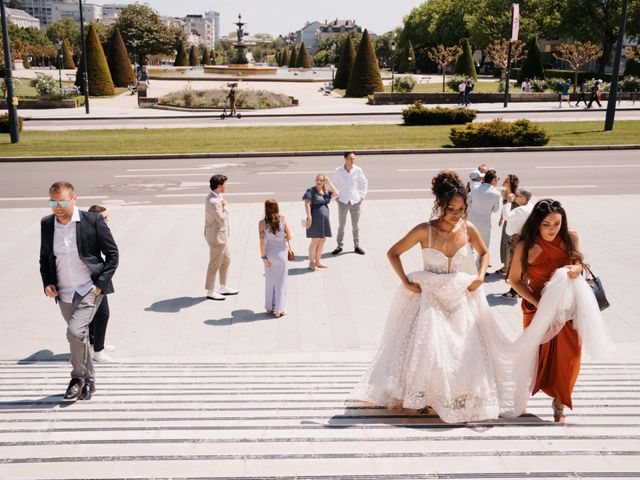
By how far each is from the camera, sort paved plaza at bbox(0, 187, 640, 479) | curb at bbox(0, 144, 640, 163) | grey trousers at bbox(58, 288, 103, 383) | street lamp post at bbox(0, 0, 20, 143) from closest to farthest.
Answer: paved plaza at bbox(0, 187, 640, 479) → grey trousers at bbox(58, 288, 103, 383) → curb at bbox(0, 144, 640, 163) → street lamp post at bbox(0, 0, 20, 143)

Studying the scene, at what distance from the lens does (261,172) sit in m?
20.8

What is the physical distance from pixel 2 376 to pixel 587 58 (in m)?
56.8

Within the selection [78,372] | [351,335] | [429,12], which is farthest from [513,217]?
[429,12]

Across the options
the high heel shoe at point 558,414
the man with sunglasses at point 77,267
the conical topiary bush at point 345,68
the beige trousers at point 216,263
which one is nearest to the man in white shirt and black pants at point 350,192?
the beige trousers at point 216,263

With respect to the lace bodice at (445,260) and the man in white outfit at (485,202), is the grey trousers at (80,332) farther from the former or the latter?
the man in white outfit at (485,202)

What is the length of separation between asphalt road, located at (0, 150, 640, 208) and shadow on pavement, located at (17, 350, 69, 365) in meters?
9.21

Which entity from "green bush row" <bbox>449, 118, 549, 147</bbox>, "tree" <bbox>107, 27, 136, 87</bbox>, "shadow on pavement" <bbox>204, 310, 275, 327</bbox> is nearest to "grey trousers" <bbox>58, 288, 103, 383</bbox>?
"shadow on pavement" <bbox>204, 310, 275, 327</bbox>

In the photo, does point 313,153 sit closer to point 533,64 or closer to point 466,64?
point 466,64

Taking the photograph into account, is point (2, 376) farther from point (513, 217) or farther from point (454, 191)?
point (513, 217)

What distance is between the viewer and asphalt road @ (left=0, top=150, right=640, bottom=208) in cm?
1753

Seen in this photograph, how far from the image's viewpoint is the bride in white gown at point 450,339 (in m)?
4.85

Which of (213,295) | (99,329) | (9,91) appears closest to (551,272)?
(99,329)

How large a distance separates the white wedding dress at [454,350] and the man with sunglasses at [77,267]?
7.61 feet

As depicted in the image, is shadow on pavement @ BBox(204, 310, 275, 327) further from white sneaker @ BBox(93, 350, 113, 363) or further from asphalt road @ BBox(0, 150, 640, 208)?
asphalt road @ BBox(0, 150, 640, 208)
